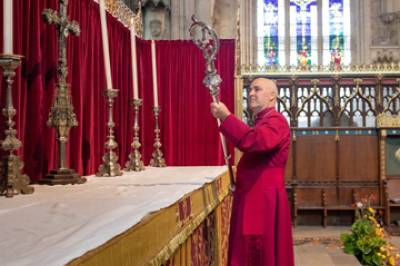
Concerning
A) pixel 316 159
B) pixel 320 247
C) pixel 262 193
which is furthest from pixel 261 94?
pixel 316 159

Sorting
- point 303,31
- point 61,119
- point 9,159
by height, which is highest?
point 303,31

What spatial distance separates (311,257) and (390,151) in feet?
11.2

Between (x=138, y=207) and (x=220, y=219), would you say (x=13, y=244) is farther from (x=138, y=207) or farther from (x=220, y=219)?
(x=220, y=219)

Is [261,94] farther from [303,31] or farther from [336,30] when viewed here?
[336,30]

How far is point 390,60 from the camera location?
14.0 m

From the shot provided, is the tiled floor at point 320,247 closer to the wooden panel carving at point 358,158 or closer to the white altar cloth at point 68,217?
the wooden panel carving at point 358,158

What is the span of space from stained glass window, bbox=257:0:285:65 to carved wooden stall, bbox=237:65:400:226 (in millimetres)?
6053

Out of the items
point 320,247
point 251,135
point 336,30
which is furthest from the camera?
point 336,30

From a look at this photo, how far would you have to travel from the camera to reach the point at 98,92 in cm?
424

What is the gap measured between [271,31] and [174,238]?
14.1 metres

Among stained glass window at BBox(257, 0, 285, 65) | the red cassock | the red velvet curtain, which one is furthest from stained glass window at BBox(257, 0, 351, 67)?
the red cassock

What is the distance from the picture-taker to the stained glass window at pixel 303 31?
1523cm

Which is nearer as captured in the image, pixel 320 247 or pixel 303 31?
pixel 320 247

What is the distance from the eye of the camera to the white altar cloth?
1.10 metres
